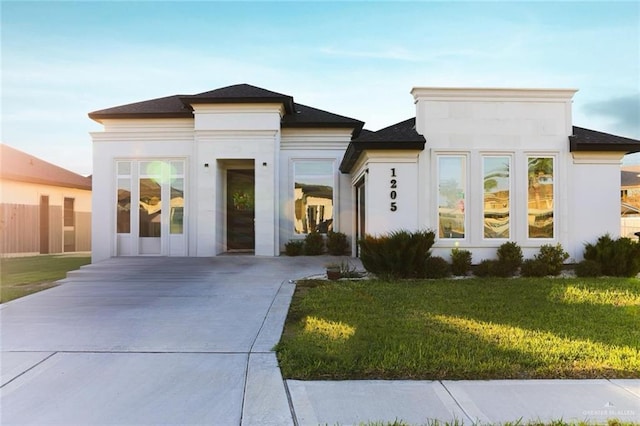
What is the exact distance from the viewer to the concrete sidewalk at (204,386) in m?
3.73

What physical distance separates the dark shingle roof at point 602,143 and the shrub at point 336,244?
8.26 m

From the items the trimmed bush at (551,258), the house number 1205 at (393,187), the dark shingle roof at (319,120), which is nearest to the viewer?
the trimmed bush at (551,258)

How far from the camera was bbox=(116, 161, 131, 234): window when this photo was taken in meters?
16.7

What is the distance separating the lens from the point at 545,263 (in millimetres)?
11352

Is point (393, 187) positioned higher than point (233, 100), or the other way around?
point (233, 100)

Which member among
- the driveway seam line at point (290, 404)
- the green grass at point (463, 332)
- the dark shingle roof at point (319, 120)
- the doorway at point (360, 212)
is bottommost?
the driveway seam line at point (290, 404)

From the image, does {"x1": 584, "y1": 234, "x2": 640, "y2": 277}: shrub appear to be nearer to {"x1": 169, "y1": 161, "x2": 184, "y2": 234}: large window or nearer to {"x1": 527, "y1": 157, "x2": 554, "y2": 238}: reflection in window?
{"x1": 527, "y1": 157, "x2": 554, "y2": 238}: reflection in window

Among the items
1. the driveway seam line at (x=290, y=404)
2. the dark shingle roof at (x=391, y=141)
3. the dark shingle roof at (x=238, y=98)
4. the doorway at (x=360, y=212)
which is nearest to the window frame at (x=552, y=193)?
the dark shingle roof at (x=391, y=141)

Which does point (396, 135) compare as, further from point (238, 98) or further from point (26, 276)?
point (26, 276)

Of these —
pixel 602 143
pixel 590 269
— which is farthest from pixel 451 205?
pixel 602 143

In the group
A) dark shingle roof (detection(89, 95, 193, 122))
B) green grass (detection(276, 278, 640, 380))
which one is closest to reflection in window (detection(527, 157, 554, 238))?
green grass (detection(276, 278, 640, 380))

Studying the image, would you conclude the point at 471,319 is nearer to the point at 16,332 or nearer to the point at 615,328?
the point at 615,328

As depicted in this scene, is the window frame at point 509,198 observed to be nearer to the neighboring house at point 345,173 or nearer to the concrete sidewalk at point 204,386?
the neighboring house at point 345,173

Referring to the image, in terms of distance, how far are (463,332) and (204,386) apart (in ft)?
11.8
